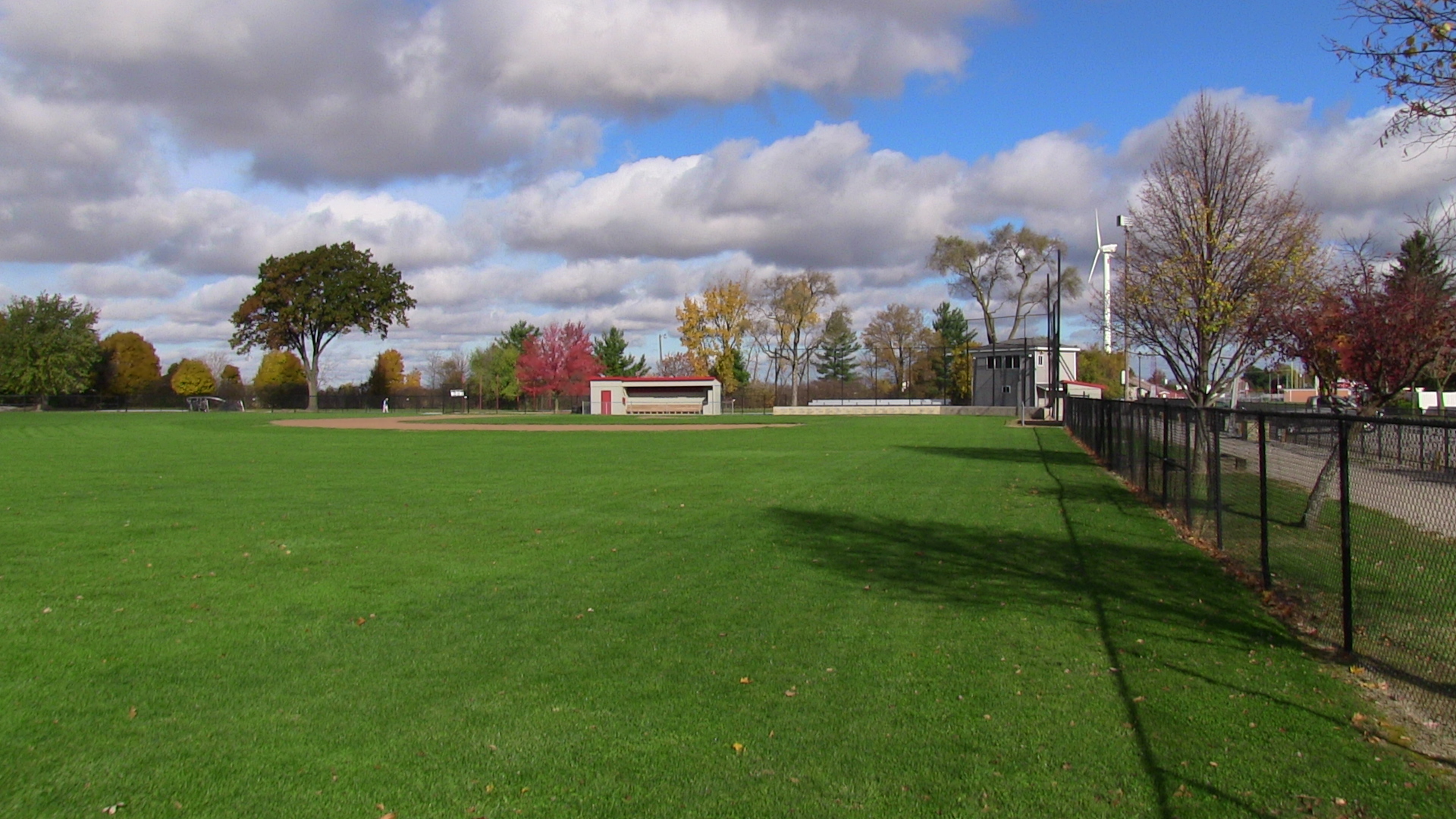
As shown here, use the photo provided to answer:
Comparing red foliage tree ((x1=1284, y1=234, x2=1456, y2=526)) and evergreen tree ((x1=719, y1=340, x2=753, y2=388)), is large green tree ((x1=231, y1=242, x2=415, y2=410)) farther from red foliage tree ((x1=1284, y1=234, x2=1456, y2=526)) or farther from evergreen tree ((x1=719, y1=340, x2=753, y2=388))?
red foliage tree ((x1=1284, y1=234, x2=1456, y2=526))

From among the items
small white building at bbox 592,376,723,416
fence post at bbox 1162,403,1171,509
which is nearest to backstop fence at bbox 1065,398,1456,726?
fence post at bbox 1162,403,1171,509

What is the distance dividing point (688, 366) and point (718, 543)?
103855 mm

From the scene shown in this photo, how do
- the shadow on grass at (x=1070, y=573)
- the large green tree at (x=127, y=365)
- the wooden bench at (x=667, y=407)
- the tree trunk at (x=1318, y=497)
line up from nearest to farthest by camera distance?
the shadow on grass at (x=1070, y=573), the tree trunk at (x=1318, y=497), the wooden bench at (x=667, y=407), the large green tree at (x=127, y=365)

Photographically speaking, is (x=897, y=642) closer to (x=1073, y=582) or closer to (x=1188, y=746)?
(x=1188, y=746)

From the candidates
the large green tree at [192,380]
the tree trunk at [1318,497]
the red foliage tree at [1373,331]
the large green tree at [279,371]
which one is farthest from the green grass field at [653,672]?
A: the large green tree at [279,371]

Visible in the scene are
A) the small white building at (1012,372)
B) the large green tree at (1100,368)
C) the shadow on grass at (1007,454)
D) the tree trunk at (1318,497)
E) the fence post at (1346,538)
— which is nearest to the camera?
the fence post at (1346,538)

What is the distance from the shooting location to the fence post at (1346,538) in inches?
257

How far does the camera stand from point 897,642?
705 cm

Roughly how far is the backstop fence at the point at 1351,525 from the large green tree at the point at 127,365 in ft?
341

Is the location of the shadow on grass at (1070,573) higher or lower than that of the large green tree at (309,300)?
lower

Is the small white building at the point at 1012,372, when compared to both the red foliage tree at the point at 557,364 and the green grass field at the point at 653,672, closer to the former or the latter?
the red foliage tree at the point at 557,364

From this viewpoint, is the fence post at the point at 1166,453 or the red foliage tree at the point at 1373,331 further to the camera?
the fence post at the point at 1166,453

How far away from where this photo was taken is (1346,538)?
650 centimetres

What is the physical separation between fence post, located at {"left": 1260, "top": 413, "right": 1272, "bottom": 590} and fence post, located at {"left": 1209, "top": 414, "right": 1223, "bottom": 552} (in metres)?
1.01
